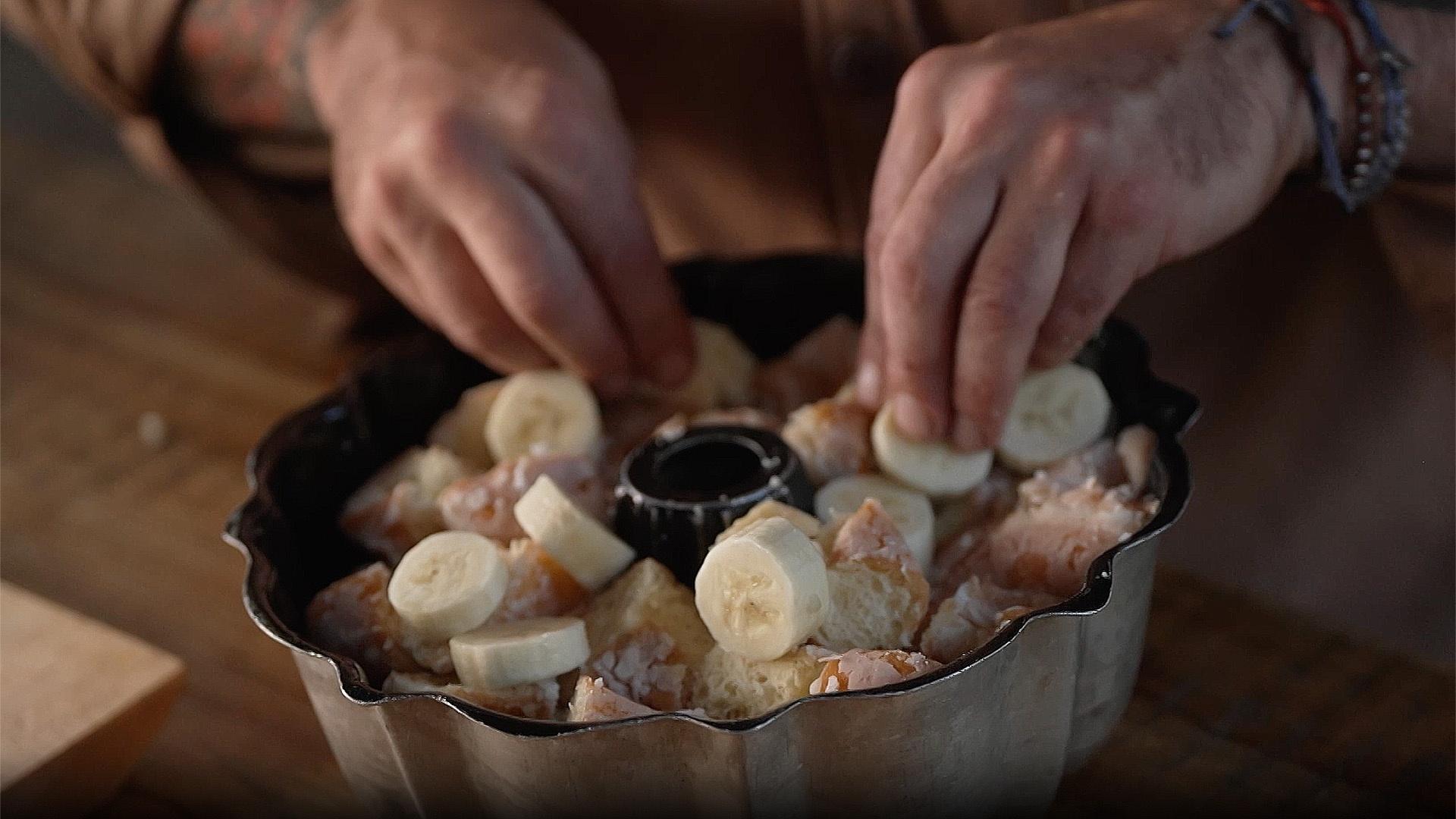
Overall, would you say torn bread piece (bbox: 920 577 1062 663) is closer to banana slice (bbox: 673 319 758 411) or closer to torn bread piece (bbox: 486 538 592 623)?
torn bread piece (bbox: 486 538 592 623)

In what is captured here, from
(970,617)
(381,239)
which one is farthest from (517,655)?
(381,239)

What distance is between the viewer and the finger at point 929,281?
3.03ft

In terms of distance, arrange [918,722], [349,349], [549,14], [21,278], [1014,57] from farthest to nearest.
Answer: [21,278], [349,349], [549,14], [1014,57], [918,722]

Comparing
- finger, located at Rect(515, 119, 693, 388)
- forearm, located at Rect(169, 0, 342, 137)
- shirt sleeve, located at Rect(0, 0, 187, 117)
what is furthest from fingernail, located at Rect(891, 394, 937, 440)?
shirt sleeve, located at Rect(0, 0, 187, 117)

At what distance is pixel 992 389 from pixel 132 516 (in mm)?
879

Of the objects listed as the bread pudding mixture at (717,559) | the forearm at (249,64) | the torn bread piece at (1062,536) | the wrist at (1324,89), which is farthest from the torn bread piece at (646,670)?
the forearm at (249,64)

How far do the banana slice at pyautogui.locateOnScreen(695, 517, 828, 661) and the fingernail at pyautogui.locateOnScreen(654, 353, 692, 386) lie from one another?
1.22 feet

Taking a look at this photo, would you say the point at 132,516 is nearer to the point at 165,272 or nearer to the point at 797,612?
the point at 165,272

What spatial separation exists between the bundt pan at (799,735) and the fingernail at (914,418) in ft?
0.54

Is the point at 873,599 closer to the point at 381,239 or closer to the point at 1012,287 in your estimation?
the point at 1012,287

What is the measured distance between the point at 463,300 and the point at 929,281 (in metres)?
0.42

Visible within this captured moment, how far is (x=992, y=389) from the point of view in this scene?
0.99 meters

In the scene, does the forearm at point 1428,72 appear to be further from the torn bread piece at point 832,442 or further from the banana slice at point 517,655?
the banana slice at point 517,655

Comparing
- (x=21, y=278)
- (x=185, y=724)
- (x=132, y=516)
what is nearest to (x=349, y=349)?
(x=132, y=516)
